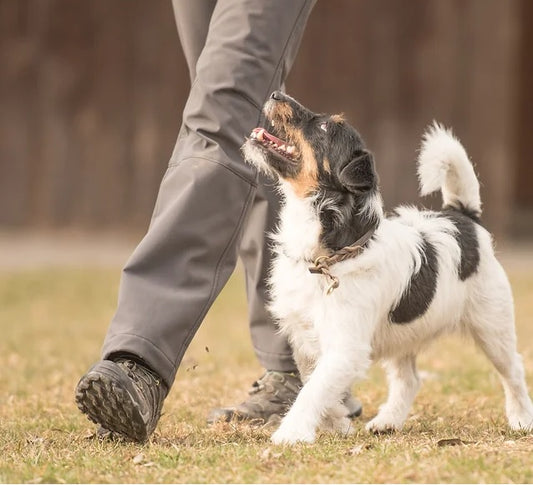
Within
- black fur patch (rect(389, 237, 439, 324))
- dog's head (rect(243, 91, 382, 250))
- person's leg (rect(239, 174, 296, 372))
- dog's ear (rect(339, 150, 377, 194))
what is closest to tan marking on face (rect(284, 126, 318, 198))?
dog's head (rect(243, 91, 382, 250))

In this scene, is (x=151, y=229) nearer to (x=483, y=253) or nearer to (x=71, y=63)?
(x=483, y=253)

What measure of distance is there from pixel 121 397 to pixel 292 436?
61cm

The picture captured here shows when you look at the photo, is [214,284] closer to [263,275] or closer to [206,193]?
[206,193]

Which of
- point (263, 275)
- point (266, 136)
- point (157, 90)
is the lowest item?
point (263, 275)

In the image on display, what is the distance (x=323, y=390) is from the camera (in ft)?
12.9

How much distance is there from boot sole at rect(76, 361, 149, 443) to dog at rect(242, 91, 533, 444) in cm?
51

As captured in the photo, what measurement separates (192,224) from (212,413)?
0.94 meters

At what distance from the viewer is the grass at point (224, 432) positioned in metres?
3.37

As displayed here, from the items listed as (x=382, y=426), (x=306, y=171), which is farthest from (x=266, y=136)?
(x=382, y=426)

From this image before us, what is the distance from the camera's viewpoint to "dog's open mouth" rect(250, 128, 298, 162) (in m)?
4.15

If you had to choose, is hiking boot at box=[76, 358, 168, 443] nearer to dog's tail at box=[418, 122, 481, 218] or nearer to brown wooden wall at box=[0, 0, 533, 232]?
dog's tail at box=[418, 122, 481, 218]

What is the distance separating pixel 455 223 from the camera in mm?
4594

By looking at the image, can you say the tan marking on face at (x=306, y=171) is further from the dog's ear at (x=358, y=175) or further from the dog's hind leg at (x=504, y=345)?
the dog's hind leg at (x=504, y=345)

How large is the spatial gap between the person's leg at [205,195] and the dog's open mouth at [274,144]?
0.08 m
